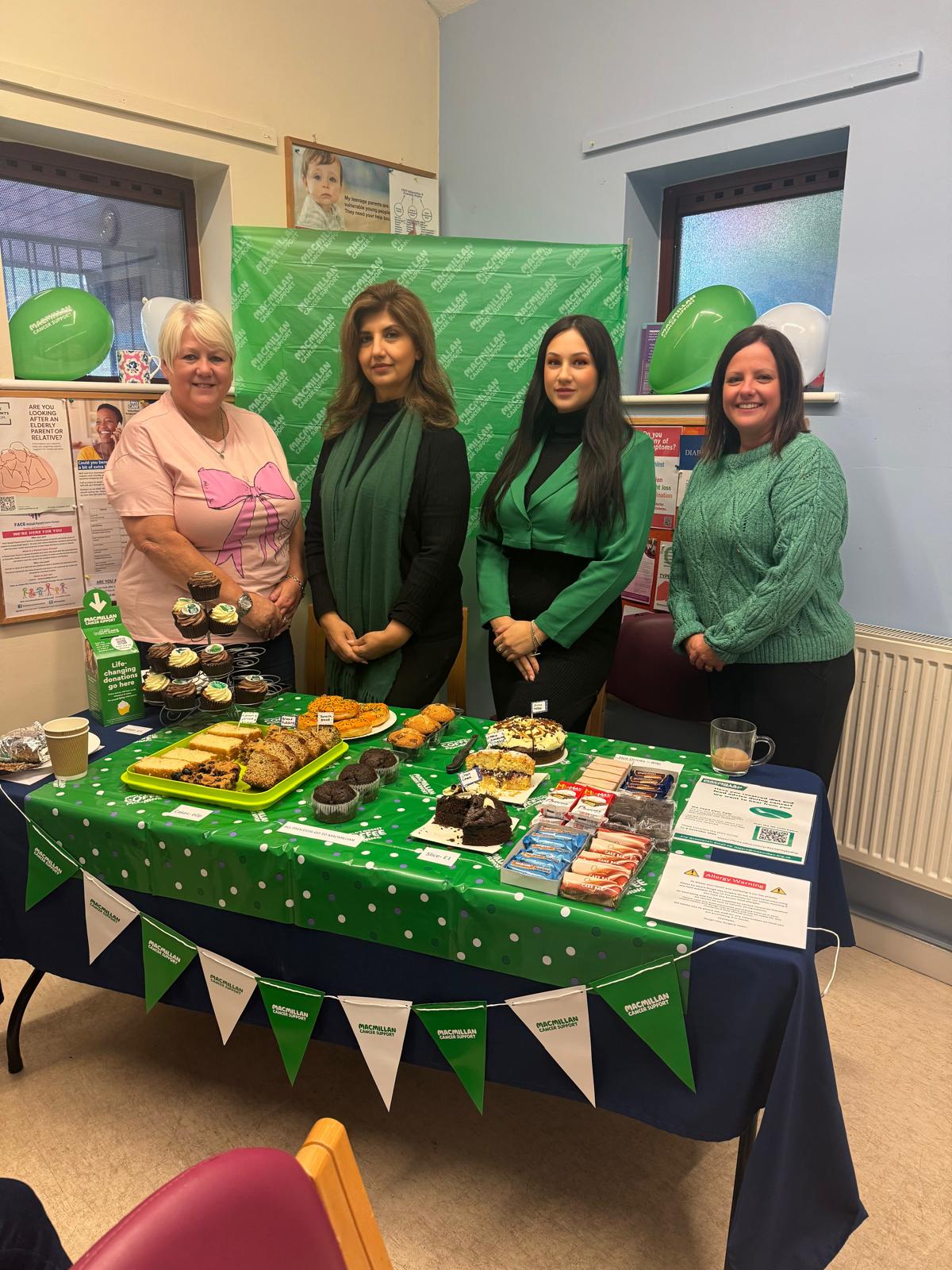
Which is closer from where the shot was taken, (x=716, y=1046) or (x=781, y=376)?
(x=716, y=1046)

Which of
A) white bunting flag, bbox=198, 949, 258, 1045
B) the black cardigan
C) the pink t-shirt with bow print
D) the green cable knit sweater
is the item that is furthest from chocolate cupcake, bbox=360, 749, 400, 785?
the green cable knit sweater

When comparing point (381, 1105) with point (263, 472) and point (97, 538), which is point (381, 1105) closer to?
point (263, 472)

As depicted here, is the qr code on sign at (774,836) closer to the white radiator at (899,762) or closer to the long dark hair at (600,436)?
the long dark hair at (600,436)

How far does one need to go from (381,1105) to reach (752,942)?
1.10 meters

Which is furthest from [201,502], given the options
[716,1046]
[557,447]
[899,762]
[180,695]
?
[899,762]

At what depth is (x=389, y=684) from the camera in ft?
7.88

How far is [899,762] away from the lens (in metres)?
2.50

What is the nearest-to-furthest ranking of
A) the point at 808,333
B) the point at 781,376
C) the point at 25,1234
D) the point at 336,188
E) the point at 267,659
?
the point at 25,1234 < the point at 781,376 < the point at 267,659 < the point at 808,333 < the point at 336,188

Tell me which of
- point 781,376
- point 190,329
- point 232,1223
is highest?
point 190,329

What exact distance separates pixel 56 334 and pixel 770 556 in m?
2.20

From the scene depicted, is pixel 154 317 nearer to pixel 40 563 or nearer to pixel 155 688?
pixel 40 563

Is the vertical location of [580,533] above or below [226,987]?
above

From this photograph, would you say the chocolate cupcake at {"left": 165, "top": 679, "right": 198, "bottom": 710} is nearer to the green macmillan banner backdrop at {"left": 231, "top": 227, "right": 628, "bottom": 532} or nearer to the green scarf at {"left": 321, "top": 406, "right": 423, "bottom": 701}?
the green scarf at {"left": 321, "top": 406, "right": 423, "bottom": 701}

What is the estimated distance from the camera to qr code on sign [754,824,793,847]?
1492 millimetres
